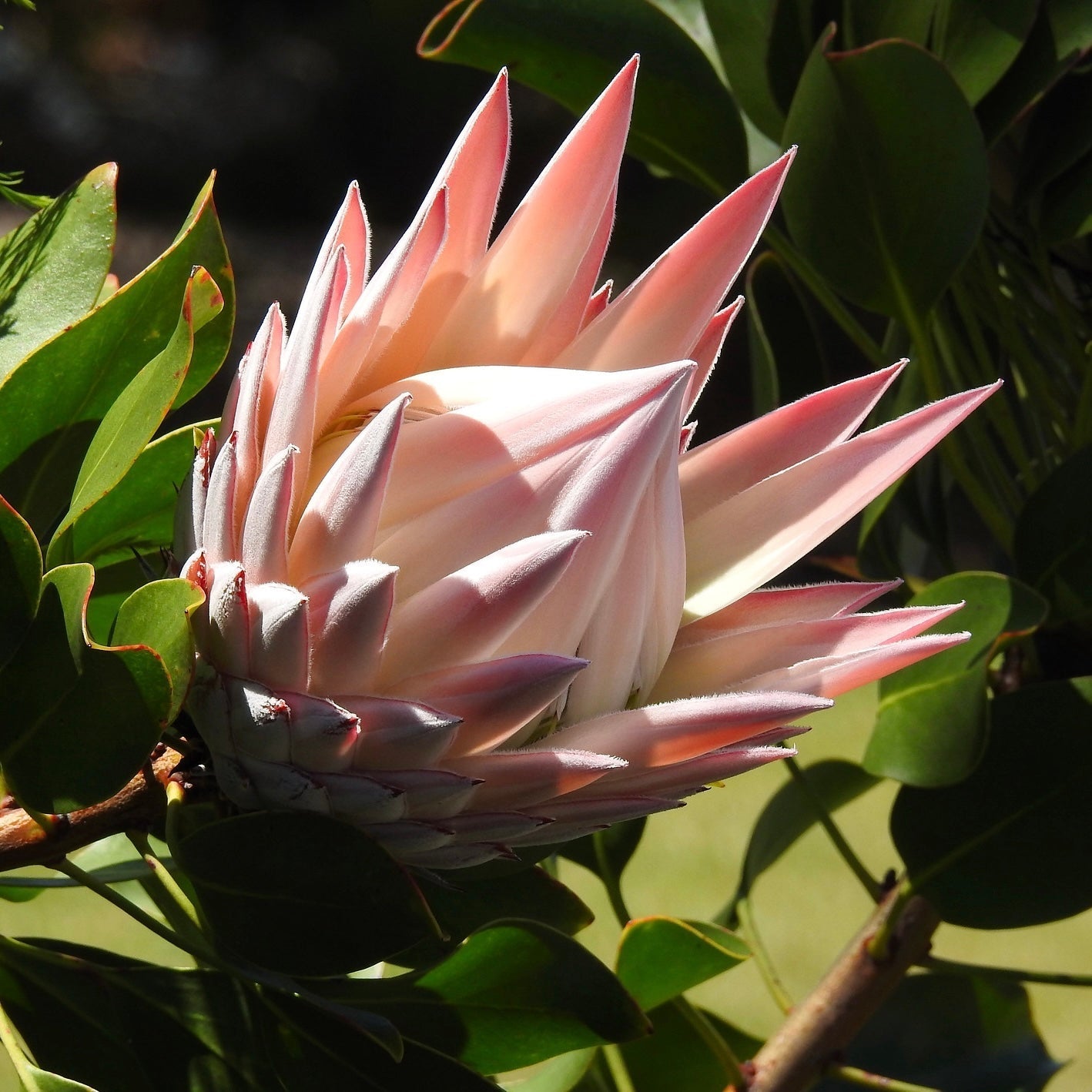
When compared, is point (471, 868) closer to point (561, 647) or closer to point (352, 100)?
point (561, 647)

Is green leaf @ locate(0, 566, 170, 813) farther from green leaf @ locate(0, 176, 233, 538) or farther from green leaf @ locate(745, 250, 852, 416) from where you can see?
green leaf @ locate(745, 250, 852, 416)

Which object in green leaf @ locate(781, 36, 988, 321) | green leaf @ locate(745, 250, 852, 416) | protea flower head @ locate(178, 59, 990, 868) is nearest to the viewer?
protea flower head @ locate(178, 59, 990, 868)

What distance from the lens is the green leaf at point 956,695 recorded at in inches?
24.9

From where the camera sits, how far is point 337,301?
326 millimetres

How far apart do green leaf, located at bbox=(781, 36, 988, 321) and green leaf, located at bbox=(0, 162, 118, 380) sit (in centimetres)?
39

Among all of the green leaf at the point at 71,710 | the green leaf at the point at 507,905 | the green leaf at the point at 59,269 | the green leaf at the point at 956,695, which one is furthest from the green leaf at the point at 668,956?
the green leaf at the point at 59,269

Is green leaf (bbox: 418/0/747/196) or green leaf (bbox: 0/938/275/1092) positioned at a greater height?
green leaf (bbox: 418/0/747/196)

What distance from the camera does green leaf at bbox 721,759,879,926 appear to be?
3.23 feet

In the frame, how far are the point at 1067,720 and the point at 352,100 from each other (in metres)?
2.99

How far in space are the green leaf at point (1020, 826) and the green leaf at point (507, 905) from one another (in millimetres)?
288

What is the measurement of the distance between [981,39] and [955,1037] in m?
0.77

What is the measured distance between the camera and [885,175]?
0.67 meters

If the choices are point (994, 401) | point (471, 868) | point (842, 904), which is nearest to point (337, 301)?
point (471, 868)

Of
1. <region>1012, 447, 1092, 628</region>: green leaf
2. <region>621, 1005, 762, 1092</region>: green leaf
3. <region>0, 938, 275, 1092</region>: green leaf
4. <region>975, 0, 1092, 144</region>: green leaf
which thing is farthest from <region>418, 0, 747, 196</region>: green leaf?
<region>621, 1005, 762, 1092</region>: green leaf
